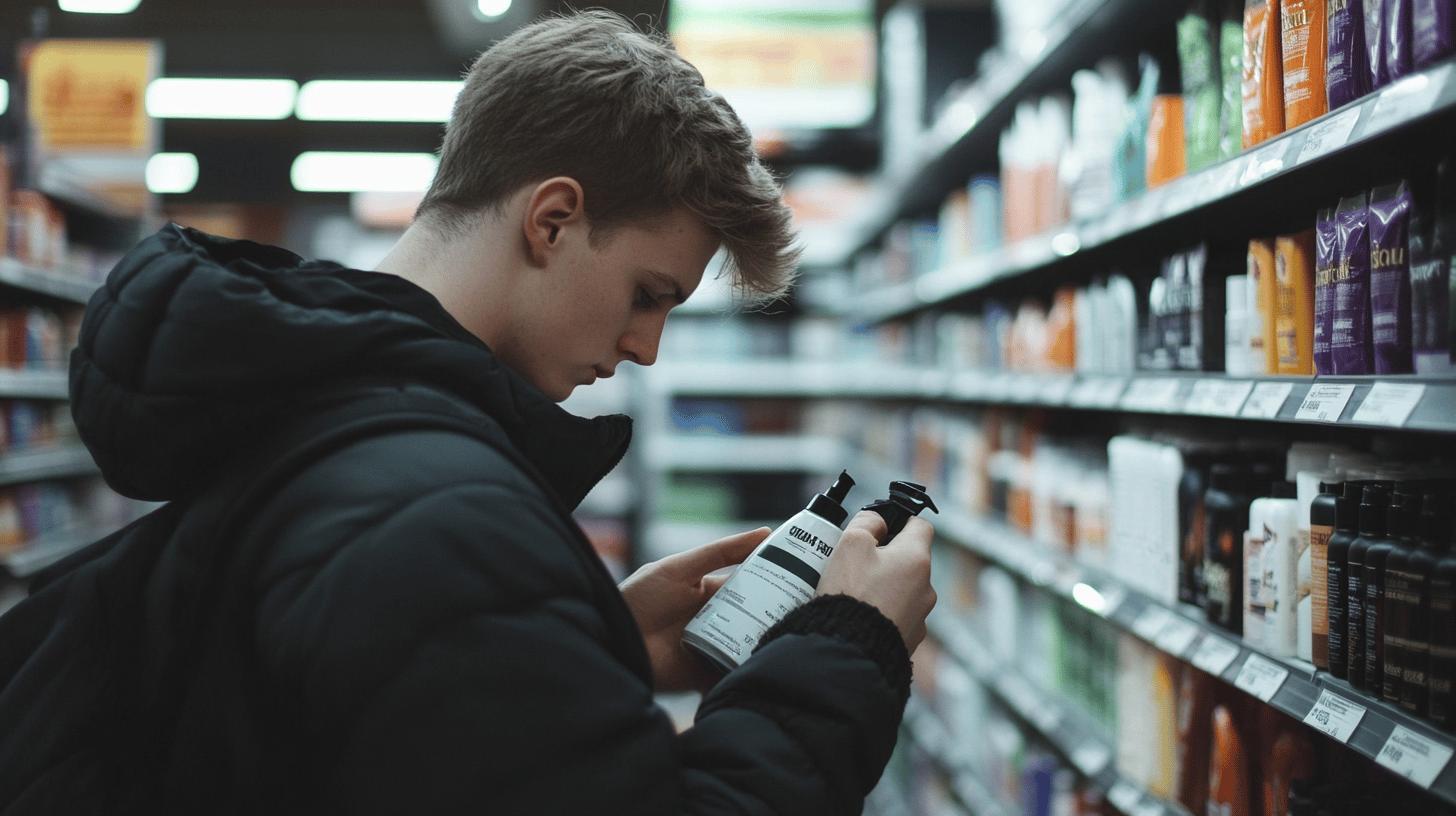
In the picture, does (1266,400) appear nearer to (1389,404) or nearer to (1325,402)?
(1325,402)

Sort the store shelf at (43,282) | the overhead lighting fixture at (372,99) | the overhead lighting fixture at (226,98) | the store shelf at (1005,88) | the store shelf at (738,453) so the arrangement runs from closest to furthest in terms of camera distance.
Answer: the store shelf at (1005,88) < the store shelf at (43,282) < the store shelf at (738,453) < the overhead lighting fixture at (226,98) < the overhead lighting fixture at (372,99)

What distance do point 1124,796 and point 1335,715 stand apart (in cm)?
98

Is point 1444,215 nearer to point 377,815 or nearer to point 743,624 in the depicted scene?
point 743,624

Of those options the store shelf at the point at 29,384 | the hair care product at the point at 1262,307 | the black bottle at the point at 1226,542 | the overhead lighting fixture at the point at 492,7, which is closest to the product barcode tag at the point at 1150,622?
the black bottle at the point at 1226,542

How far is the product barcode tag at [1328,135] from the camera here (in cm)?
145

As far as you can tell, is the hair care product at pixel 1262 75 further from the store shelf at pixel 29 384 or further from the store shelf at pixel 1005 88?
the store shelf at pixel 29 384

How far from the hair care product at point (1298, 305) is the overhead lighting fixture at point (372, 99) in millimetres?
7927

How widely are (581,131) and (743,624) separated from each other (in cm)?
56

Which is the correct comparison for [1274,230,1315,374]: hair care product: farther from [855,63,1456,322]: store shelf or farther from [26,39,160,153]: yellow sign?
[26,39,160,153]: yellow sign

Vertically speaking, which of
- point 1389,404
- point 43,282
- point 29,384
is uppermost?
point 43,282

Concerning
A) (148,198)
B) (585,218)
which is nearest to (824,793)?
(585,218)

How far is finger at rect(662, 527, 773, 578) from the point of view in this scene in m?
1.57

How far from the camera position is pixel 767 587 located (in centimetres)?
135

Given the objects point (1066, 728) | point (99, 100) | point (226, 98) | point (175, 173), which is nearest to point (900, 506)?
point (1066, 728)
